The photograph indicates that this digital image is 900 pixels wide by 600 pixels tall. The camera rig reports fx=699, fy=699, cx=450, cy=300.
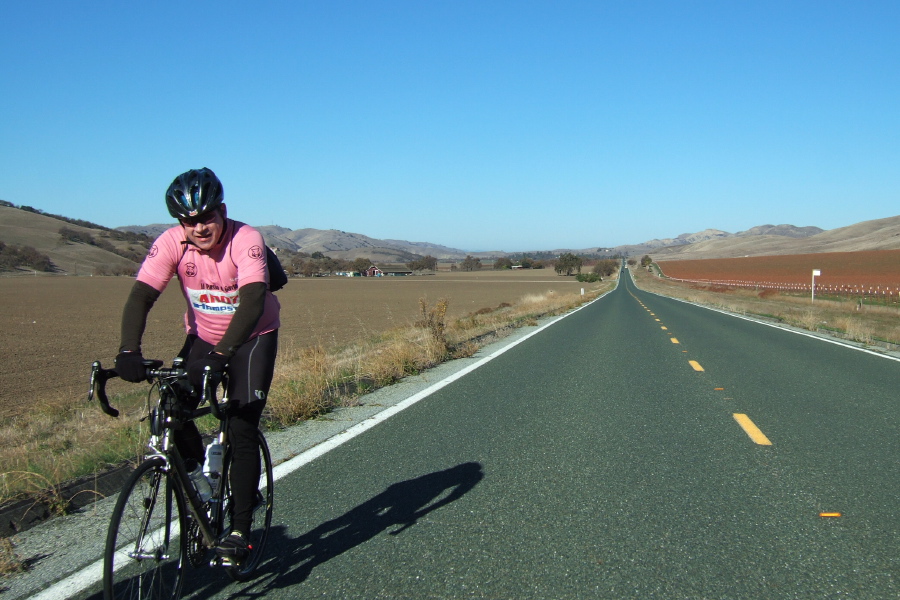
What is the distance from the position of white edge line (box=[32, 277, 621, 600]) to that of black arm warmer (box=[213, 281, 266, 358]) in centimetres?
144

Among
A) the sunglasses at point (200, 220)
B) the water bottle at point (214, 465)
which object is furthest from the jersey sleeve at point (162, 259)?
the water bottle at point (214, 465)

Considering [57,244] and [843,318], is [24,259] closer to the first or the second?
[57,244]

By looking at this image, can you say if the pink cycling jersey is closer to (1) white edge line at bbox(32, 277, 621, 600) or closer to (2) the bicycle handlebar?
(2) the bicycle handlebar

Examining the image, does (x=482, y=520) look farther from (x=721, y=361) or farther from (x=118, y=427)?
(x=721, y=361)

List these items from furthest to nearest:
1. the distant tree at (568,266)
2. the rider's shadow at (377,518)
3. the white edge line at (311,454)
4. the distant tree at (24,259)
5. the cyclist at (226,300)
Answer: the distant tree at (568,266) < the distant tree at (24,259) < the rider's shadow at (377,518) < the white edge line at (311,454) < the cyclist at (226,300)

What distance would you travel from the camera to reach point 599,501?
15.8ft

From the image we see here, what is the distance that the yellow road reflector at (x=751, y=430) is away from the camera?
6.56m

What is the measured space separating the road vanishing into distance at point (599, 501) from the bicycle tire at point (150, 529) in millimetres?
315

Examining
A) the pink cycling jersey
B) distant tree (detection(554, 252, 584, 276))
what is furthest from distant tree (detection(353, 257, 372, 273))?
the pink cycling jersey

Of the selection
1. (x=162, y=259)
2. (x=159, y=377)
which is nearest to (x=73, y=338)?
(x=162, y=259)

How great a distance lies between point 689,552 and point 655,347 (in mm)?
11855

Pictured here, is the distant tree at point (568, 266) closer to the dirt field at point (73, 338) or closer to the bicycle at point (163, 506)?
the dirt field at point (73, 338)

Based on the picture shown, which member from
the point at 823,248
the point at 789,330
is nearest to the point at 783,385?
the point at 789,330

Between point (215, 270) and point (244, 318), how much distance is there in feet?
1.71
